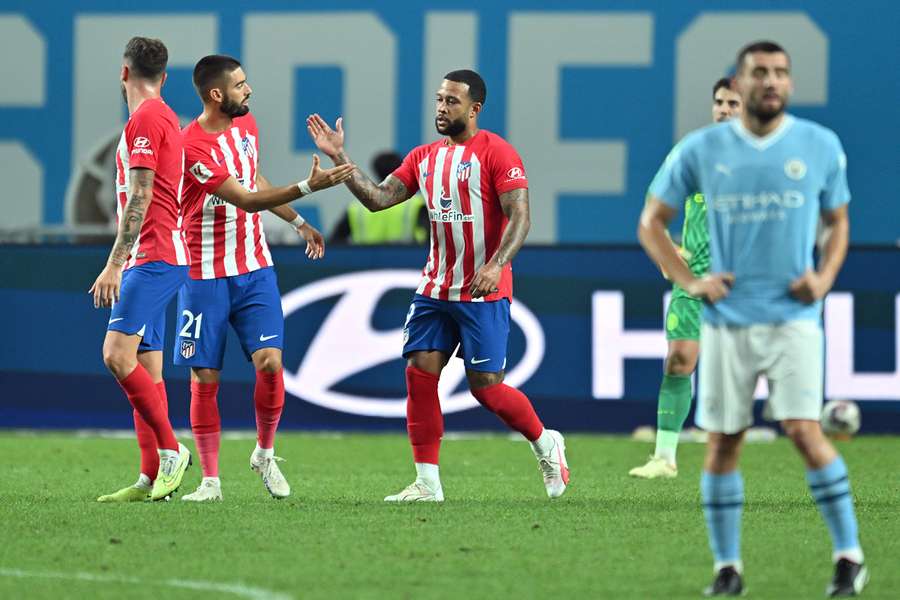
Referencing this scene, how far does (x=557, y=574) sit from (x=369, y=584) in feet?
2.17

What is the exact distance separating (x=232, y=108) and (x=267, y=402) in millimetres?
1372

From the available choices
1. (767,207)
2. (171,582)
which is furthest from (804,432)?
(171,582)

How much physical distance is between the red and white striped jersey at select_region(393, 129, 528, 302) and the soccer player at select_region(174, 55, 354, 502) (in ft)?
2.53

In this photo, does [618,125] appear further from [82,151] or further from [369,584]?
[369,584]

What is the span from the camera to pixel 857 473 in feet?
32.8

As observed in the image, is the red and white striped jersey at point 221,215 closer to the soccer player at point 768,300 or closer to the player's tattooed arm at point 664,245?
the player's tattooed arm at point 664,245

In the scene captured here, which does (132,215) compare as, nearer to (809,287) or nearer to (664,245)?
(664,245)

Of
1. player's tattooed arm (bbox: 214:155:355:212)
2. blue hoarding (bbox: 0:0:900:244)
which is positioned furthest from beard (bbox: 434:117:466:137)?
blue hoarding (bbox: 0:0:900:244)

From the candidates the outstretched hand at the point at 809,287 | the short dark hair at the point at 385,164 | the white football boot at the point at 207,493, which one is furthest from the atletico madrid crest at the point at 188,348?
the short dark hair at the point at 385,164

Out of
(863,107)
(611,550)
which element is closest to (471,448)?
(611,550)

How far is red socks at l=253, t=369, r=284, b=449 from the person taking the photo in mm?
8438

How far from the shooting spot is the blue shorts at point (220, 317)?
8.37 metres

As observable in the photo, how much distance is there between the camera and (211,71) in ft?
27.2

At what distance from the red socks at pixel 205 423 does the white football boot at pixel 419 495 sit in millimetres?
843
